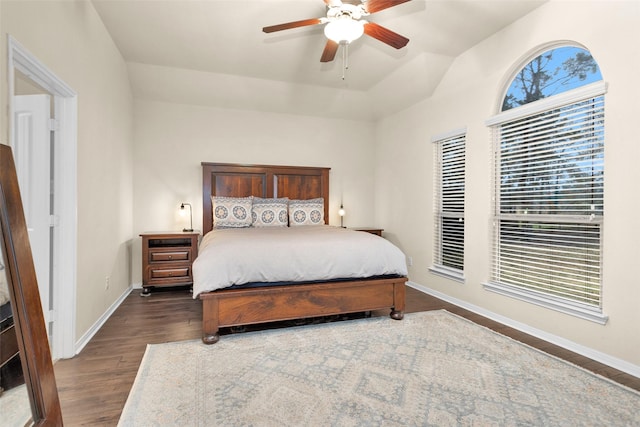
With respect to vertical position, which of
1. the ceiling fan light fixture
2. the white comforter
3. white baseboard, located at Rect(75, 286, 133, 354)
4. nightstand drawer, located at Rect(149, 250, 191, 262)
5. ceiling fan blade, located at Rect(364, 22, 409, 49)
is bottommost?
white baseboard, located at Rect(75, 286, 133, 354)

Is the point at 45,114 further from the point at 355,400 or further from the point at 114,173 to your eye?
the point at 355,400

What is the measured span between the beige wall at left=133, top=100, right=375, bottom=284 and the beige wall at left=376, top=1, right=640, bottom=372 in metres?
0.62

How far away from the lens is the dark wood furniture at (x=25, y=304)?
1.26 m

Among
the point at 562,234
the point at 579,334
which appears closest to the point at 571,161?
the point at 562,234

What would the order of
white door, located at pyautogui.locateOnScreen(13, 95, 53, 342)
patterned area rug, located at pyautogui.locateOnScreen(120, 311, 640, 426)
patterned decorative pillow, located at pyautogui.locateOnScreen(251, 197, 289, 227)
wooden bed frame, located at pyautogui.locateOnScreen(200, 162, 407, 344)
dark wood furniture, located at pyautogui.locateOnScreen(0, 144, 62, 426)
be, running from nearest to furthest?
dark wood furniture, located at pyautogui.locateOnScreen(0, 144, 62, 426) → patterned area rug, located at pyautogui.locateOnScreen(120, 311, 640, 426) → white door, located at pyautogui.locateOnScreen(13, 95, 53, 342) → wooden bed frame, located at pyautogui.locateOnScreen(200, 162, 407, 344) → patterned decorative pillow, located at pyautogui.locateOnScreen(251, 197, 289, 227)

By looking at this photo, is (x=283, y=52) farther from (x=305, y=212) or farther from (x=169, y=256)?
(x=169, y=256)

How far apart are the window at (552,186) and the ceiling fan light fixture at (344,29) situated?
5.59ft

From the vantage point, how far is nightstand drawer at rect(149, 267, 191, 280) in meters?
3.96

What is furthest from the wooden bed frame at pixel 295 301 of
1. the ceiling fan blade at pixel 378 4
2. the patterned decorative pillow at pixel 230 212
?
the ceiling fan blade at pixel 378 4

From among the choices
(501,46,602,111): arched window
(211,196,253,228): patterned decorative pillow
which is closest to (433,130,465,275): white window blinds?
(501,46,602,111): arched window

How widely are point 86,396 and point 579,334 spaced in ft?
11.1

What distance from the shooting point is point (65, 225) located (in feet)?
7.55

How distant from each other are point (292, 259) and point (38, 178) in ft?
6.11

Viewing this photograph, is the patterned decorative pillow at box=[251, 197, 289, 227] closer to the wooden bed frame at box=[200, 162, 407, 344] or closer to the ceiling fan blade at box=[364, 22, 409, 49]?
the wooden bed frame at box=[200, 162, 407, 344]
